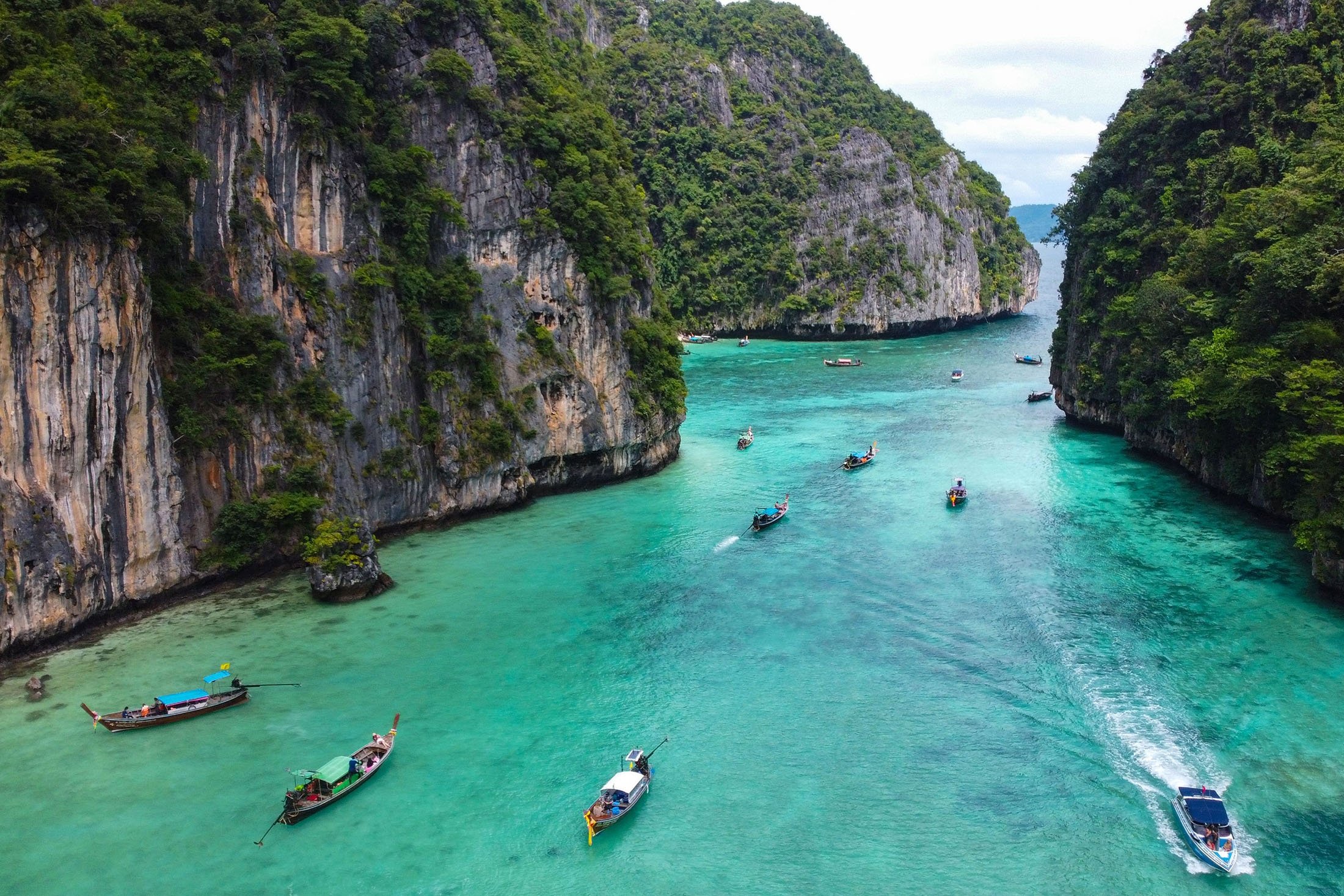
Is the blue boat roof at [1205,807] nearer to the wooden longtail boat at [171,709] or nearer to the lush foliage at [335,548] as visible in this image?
the wooden longtail boat at [171,709]

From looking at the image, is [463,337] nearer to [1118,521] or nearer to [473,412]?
[473,412]

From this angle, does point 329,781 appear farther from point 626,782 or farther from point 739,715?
point 739,715

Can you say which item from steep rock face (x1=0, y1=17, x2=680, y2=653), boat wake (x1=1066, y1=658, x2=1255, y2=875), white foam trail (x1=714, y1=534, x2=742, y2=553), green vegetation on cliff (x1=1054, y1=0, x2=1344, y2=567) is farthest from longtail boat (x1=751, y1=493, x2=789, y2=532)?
green vegetation on cliff (x1=1054, y1=0, x2=1344, y2=567)

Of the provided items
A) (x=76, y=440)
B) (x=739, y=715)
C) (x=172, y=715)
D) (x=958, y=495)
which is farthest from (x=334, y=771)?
(x=958, y=495)

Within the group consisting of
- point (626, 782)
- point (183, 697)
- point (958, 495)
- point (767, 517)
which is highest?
point (958, 495)

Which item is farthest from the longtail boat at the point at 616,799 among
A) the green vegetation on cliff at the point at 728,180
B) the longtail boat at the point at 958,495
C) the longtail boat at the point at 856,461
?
the green vegetation on cliff at the point at 728,180

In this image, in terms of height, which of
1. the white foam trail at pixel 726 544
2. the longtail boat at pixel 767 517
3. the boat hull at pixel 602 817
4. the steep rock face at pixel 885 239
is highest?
the steep rock face at pixel 885 239
